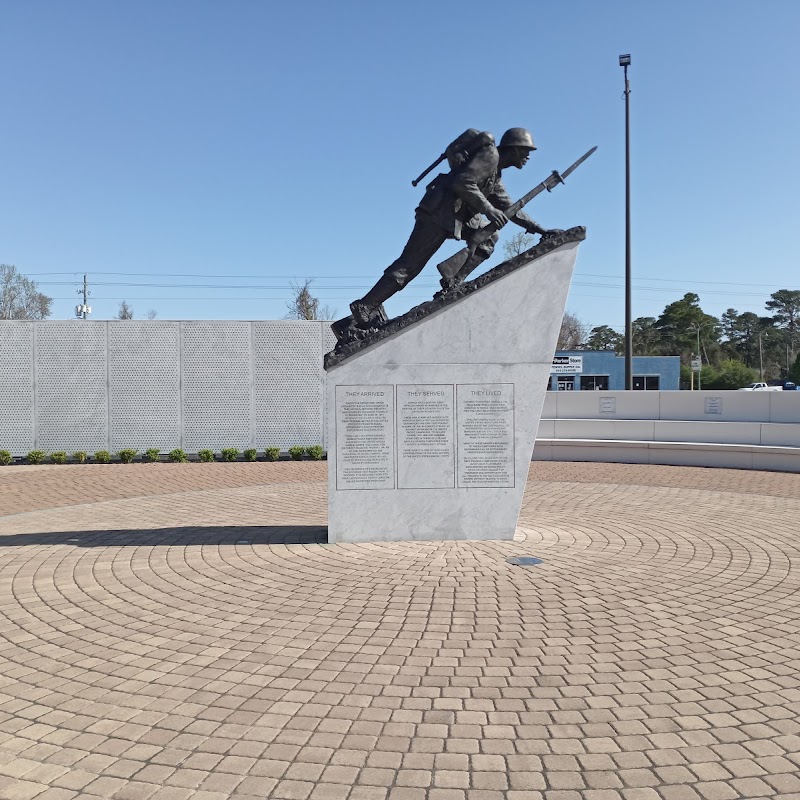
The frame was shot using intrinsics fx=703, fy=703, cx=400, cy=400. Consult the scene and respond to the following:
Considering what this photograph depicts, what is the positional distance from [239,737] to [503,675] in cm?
163

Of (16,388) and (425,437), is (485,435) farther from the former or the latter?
(16,388)

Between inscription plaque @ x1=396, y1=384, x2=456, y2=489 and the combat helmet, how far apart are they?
2948mm

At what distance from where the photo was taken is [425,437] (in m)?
7.95

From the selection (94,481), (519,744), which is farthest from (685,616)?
(94,481)

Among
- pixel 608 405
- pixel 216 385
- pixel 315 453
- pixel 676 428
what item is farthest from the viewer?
pixel 608 405

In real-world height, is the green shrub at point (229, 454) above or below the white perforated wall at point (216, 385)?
below

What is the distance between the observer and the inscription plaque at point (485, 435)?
7.93 meters

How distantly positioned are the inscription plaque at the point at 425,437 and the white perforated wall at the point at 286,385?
13.2m

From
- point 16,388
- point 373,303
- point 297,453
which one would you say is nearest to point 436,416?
point 373,303

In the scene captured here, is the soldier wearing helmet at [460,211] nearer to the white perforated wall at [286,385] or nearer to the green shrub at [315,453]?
the green shrub at [315,453]

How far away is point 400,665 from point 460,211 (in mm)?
5500

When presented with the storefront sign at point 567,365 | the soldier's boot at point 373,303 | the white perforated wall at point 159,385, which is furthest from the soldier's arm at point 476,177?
the storefront sign at point 567,365

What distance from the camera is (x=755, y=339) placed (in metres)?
93.4

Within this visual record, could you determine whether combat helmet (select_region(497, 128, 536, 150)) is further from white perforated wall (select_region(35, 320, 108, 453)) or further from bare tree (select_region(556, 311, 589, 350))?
bare tree (select_region(556, 311, 589, 350))
